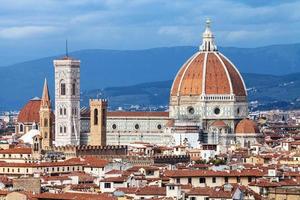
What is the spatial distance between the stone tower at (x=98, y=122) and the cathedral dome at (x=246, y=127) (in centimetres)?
1326

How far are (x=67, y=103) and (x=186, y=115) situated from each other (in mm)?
12160

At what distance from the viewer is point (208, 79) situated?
443 ft

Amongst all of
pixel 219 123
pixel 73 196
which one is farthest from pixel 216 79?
pixel 73 196

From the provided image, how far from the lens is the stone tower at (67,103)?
416 ft

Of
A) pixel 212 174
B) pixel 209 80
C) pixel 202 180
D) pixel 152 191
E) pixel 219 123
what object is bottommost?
pixel 152 191

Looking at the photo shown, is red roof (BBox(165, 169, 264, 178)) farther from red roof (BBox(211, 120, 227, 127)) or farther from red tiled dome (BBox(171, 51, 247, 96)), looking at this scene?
red tiled dome (BBox(171, 51, 247, 96))

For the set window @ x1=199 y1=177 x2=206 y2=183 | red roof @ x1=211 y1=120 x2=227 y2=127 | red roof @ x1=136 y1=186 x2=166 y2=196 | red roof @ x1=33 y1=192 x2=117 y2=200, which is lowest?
red roof @ x1=33 y1=192 x2=117 y2=200

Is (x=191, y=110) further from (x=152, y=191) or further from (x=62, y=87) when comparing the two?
(x=152, y=191)

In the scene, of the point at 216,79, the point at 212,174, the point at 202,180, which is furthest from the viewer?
the point at 216,79

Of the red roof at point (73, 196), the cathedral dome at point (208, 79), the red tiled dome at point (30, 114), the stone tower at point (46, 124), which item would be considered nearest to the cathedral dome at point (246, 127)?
the cathedral dome at point (208, 79)

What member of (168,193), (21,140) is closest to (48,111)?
(21,140)

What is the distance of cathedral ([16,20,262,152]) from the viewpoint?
418 feet

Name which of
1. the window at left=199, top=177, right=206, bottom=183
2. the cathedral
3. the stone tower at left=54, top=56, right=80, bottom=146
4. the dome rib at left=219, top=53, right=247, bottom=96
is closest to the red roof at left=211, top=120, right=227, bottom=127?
the cathedral

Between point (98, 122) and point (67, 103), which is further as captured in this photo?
point (67, 103)
